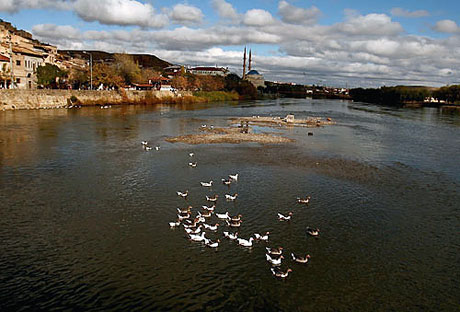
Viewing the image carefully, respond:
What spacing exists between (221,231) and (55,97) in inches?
3175

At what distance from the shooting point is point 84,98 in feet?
316

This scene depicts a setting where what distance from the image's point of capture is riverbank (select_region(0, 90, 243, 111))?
78.1 metres

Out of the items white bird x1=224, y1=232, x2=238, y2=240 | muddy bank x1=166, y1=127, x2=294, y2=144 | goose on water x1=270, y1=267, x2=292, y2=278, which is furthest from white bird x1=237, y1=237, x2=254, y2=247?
muddy bank x1=166, y1=127, x2=294, y2=144

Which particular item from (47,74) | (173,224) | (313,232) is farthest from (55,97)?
(313,232)

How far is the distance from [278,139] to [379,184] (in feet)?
75.8

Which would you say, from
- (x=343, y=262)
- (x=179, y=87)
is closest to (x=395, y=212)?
(x=343, y=262)

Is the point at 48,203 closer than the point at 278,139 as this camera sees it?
Yes

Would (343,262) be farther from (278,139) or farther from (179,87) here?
(179,87)

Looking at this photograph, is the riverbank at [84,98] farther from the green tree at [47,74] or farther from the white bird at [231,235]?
the white bird at [231,235]

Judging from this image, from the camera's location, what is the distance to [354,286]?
16.7m

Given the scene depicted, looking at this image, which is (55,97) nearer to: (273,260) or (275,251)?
(275,251)

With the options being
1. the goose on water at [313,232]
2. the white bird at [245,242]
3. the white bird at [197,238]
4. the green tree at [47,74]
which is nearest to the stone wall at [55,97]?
the green tree at [47,74]

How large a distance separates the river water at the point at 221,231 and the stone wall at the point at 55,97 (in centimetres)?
4030

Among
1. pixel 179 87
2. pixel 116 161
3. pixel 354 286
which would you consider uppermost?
pixel 179 87
